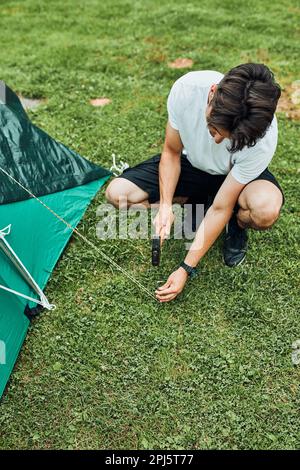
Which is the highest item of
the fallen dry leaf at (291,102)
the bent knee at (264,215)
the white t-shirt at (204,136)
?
the white t-shirt at (204,136)

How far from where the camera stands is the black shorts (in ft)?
10.3

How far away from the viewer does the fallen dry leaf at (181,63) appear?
17.0 feet

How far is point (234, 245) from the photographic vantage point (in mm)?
3188

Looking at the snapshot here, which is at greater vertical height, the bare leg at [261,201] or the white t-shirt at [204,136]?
the white t-shirt at [204,136]

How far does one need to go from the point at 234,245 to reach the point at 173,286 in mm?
561

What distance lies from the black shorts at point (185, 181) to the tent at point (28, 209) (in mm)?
466

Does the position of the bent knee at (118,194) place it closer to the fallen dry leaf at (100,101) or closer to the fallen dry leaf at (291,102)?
the fallen dry leaf at (100,101)

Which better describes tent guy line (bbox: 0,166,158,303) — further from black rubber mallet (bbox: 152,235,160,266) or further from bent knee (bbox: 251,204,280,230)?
bent knee (bbox: 251,204,280,230)

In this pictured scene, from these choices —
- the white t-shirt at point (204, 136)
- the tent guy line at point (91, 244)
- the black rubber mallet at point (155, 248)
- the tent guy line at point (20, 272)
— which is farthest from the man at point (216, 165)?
the tent guy line at point (20, 272)

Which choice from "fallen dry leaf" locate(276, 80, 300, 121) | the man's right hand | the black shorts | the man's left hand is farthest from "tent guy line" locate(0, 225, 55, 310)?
"fallen dry leaf" locate(276, 80, 300, 121)

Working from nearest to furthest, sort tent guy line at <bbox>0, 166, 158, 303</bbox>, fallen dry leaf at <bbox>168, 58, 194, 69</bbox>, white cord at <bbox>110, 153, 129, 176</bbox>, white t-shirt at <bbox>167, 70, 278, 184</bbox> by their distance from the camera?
white t-shirt at <bbox>167, 70, 278, 184</bbox> → tent guy line at <bbox>0, 166, 158, 303</bbox> → white cord at <bbox>110, 153, 129, 176</bbox> → fallen dry leaf at <bbox>168, 58, 194, 69</bbox>

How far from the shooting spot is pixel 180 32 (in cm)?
581

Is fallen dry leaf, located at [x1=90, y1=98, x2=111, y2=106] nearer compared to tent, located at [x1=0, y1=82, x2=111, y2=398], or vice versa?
tent, located at [x1=0, y1=82, x2=111, y2=398]

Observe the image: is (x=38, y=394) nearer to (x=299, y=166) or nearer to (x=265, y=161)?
(x=265, y=161)
